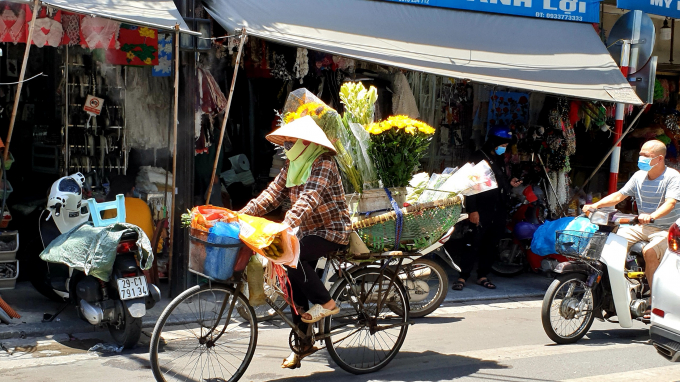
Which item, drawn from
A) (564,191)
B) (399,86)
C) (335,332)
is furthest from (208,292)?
(564,191)

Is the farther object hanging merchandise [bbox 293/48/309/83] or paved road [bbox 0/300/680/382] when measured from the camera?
hanging merchandise [bbox 293/48/309/83]

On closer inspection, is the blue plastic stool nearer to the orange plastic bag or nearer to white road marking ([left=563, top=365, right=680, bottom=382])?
the orange plastic bag

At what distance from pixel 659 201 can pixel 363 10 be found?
400cm

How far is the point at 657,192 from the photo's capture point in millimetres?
6648

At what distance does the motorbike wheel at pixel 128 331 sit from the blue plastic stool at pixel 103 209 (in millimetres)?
936

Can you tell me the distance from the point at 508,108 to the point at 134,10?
625cm

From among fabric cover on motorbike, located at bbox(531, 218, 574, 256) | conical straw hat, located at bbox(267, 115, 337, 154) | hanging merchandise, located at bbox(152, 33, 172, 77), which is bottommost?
fabric cover on motorbike, located at bbox(531, 218, 574, 256)

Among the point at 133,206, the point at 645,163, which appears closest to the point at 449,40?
the point at 645,163

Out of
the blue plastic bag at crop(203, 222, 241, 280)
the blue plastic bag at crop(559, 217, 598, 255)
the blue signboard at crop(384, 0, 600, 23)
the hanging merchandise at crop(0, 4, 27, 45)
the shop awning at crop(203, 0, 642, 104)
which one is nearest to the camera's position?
the blue plastic bag at crop(203, 222, 241, 280)

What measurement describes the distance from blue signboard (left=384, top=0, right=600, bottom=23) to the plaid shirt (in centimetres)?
479

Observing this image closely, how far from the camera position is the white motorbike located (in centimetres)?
639

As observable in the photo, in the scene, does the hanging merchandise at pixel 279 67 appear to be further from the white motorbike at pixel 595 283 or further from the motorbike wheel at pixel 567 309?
the motorbike wheel at pixel 567 309

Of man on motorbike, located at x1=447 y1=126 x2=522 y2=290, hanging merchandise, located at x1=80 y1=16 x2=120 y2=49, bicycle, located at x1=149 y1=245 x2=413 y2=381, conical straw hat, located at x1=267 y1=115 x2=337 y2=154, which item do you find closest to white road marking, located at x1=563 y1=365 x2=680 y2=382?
bicycle, located at x1=149 y1=245 x2=413 y2=381

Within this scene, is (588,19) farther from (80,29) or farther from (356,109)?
(80,29)
